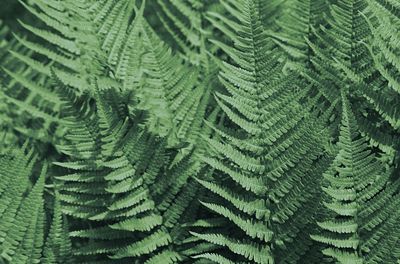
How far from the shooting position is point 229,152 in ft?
3.63

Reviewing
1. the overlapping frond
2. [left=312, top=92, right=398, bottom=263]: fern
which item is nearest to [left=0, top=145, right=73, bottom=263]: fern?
the overlapping frond

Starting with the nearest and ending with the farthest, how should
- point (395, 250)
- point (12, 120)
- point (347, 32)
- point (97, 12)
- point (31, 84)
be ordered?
point (395, 250), point (347, 32), point (97, 12), point (31, 84), point (12, 120)

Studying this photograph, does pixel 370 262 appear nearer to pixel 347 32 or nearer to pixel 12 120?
pixel 347 32

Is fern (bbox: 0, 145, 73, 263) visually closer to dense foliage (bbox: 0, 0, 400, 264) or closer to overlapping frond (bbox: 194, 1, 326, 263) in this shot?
dense foliage (bbox: 0, 0, 400, 264)

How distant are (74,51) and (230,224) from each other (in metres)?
0.57

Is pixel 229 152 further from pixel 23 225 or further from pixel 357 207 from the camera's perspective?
pixel 23 225

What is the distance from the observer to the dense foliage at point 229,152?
109 centimetres

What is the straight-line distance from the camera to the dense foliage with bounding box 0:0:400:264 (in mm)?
1094

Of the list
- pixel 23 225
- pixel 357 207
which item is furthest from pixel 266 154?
pixel 23 225

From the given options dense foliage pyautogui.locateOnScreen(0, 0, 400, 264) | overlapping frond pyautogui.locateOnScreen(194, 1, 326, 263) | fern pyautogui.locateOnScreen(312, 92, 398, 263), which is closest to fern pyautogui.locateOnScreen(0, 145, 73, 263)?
dense foliage pyautogui.locateOnScreen(0, 0, 400, 264)

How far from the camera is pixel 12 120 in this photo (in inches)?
64.5

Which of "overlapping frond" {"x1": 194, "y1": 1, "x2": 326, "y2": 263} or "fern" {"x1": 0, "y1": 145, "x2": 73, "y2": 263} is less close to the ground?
"overlapping frond" {"x1": 194, "y1": 1, "x2": 326, "y2": 263}

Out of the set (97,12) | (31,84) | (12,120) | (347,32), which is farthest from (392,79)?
(12,120)

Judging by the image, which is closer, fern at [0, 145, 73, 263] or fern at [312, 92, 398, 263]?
fern at [312, 92, 398, 263]
